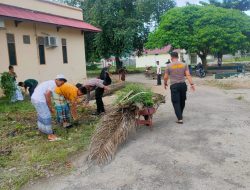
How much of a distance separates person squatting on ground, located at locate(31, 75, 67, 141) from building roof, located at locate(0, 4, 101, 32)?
7.20m

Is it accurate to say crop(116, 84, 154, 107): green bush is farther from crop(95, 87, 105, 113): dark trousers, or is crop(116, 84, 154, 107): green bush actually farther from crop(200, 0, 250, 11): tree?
crop(200, 0, 250, 11): tree

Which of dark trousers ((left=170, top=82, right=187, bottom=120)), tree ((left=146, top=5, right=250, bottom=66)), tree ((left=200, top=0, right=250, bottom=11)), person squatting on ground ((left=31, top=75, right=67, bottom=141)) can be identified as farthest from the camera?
tree ((left=200, top=0, right=250, bottom=11))

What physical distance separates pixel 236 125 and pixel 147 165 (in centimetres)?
330

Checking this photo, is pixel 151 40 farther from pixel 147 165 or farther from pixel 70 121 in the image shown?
pixel 147 165

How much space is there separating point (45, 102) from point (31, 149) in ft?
3.35

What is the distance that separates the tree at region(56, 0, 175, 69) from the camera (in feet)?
96.8

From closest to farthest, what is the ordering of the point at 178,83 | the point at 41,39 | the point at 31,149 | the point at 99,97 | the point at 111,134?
the point at 111,134, the point at 31,149, the point at 178,83, the point at 99,97, the point at 41,39

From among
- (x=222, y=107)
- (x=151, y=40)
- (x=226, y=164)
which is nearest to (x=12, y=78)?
(x=222, y=107)

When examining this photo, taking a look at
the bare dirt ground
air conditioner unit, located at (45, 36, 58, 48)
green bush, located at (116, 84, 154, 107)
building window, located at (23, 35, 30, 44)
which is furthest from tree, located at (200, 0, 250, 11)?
green bush, located at (116, 84, 154, 107)

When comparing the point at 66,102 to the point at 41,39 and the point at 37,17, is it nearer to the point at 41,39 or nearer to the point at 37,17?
the point at 37,17

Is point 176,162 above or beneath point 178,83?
beneath

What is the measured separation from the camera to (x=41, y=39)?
53.1 feet

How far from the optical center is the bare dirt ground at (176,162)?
4.53m

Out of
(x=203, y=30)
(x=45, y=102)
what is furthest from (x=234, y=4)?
(x=45, y=102)
